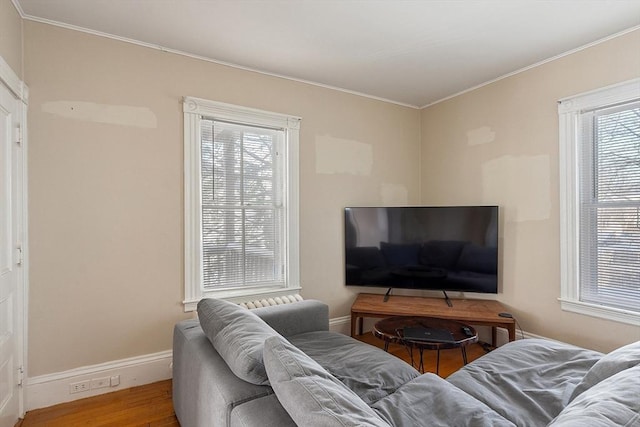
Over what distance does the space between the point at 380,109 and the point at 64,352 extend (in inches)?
141

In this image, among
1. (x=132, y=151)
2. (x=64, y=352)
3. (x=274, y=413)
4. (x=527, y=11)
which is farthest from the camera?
(x=132, y=151)

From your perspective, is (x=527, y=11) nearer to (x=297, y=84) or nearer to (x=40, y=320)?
(x=297, y=84)

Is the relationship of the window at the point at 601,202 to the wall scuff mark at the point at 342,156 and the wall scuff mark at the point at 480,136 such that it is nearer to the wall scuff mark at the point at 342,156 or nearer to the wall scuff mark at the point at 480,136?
the wall scuff mark at the point at 480,136

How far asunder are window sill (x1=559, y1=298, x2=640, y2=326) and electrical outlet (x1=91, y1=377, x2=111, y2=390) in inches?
142

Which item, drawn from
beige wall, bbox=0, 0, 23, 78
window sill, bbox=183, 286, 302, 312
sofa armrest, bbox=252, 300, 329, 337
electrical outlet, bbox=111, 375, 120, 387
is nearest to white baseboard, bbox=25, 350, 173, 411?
electrical outlet, bbox=111, 375, 120, 387

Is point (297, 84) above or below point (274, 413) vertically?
above

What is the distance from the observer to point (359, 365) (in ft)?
6.18

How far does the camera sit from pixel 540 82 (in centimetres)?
295

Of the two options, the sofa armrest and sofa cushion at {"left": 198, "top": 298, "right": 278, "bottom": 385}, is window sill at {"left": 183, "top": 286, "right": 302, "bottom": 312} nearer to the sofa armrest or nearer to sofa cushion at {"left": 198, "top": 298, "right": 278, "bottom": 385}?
the sofa armrest

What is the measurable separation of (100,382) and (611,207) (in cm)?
402

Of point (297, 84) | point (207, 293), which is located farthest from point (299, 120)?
point (207, 293)

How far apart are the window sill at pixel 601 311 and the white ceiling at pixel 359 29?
204cm

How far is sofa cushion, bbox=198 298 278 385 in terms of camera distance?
1.35m

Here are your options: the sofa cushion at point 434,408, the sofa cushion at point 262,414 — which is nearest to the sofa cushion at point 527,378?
the sofa cushion at point 434,408
